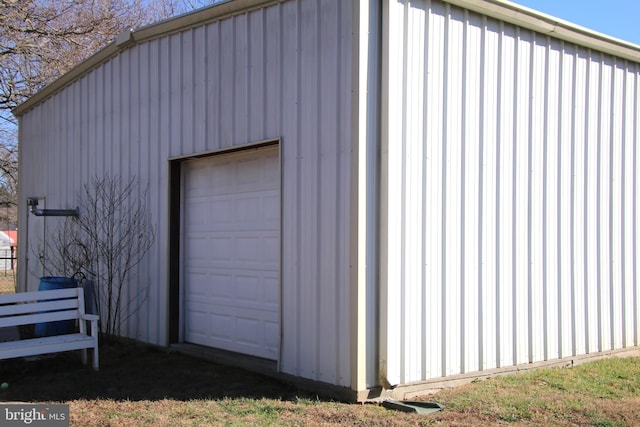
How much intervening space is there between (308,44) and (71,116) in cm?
639

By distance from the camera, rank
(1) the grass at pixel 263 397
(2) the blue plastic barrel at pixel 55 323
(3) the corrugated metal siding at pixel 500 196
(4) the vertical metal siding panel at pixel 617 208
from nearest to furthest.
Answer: (1) the grass at pixel 263 397 < (3) the corrugated metal siding at pixel 500 196 < (4) the vertical metal siding panel at pixel 617 208 < (2) the blue plastic barrel at pixel 55 323

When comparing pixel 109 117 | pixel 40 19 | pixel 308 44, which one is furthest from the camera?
pixel 40 19

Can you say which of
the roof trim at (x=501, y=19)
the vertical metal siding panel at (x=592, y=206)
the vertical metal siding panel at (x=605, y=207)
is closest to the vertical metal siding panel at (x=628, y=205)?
the vertical metal siding panel at (x=605, y=207)

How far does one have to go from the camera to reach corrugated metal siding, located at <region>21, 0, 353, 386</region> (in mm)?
6520

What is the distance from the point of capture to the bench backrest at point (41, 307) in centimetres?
758

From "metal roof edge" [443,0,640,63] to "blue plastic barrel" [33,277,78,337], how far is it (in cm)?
640

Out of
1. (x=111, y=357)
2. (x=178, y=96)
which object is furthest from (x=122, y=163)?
(x=111, y=357)

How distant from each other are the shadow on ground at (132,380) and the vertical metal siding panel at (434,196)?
141cm

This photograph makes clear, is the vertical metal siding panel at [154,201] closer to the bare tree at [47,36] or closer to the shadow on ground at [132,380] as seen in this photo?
the shadow on ground at [132,380]

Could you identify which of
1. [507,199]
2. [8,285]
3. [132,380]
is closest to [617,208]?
[507,199]

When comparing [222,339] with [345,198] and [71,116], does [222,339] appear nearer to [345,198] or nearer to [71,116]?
[345,198]

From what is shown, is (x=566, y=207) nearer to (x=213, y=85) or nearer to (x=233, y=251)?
(x=233, y=251)

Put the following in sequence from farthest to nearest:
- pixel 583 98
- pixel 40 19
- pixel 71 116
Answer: pixel 40 19
pixel 71 116
pixel 583 98

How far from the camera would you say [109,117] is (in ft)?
34.6
